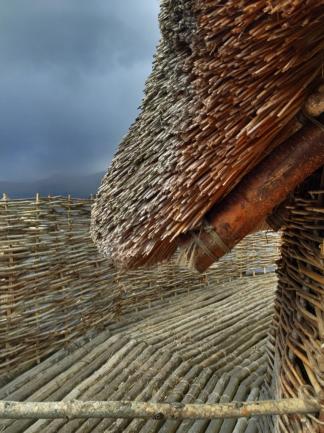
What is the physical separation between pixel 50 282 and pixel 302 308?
2841 millimetres

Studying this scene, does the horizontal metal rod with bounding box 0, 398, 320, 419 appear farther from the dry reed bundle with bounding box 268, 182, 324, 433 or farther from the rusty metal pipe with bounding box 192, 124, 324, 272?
the rusty metal pipe with bounding box 192, 124, 324, 272

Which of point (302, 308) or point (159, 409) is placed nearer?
point (159, 409)

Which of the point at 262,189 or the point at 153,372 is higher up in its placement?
the point at 262,189

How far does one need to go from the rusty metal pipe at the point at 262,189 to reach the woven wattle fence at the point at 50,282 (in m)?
2.69

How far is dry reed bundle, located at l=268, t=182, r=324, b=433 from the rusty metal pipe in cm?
26

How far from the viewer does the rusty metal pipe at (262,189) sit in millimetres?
1194

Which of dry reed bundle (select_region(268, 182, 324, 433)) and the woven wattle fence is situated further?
the woven wattle fence

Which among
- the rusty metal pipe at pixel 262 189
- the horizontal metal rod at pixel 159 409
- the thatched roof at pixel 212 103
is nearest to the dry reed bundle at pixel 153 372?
the horizontal metal rod at pixel 159 409

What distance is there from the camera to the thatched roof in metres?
0.98

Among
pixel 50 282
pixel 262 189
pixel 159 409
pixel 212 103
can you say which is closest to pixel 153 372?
pixel 50 282

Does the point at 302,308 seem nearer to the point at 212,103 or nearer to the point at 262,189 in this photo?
the point at 262,189

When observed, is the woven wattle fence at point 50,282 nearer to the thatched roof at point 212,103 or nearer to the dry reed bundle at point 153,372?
the dry reed bundle at point 153,372

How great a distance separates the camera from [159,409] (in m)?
1.43

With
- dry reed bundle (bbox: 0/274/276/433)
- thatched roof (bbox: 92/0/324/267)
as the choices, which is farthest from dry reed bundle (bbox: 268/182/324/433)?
dry reed bundle (bbox: 0/274/276/433)
